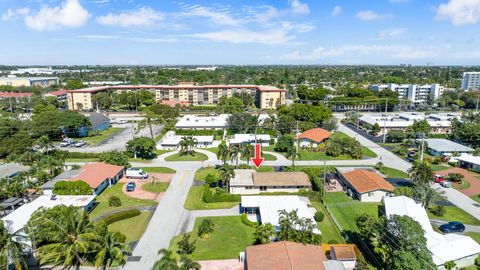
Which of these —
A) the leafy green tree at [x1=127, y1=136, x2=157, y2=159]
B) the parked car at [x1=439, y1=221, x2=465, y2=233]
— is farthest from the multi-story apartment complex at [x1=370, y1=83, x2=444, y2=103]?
the leafy green tree at [x1=127, y1=136, x2=157, y2=159]

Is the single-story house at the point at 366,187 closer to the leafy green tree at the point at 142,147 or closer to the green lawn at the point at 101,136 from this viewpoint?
the leafy green tree at the point at 142,147

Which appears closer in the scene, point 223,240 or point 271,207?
point 223,240

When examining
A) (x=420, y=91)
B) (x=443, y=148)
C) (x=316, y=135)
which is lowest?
(x=443, y=148)

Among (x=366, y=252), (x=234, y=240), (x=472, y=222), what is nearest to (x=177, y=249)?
(x=234, y=240)

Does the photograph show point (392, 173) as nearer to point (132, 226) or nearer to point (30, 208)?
point (132, 226)

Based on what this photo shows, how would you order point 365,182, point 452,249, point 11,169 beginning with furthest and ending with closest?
point 11,169 < point 365,182 < point 452,249

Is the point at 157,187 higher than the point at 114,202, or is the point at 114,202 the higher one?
the point at 114,202

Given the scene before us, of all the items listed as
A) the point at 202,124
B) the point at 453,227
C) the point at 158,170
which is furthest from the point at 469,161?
the point at 202,124
